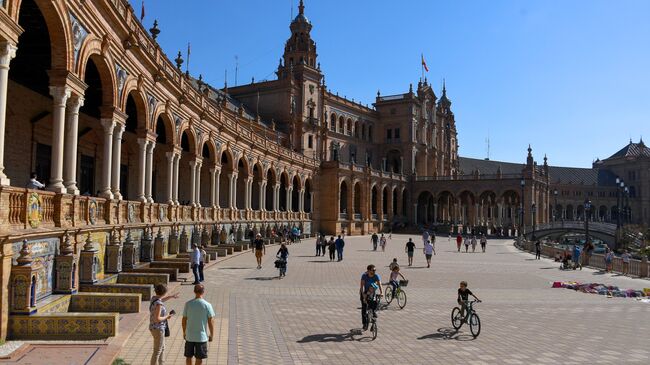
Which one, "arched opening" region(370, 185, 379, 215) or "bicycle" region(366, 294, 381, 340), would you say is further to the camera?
"arched opening" region(370, 185, 379, 215)

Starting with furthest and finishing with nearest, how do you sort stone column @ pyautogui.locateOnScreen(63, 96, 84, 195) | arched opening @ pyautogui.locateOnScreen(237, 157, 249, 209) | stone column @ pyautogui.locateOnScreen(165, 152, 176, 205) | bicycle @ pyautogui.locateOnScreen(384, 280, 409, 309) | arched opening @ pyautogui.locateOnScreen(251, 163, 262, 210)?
arched opening @ pyautogui.locateOnScreen(251, 163, 262, 210) → arched opening @ pyautogui.locateOnScreen(237, 157, 249, 209) → stone column @ pyautogui.locateOnScreen(165, 152, 176, 205) → bicycle @ pyautogui.locateOnScreen(384, 280, 409, 309) → stone column @ pyautogui.locateOnScreen(63, 96, 84, 195)

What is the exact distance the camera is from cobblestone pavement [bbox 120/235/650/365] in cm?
1025

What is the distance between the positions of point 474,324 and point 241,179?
33.6m

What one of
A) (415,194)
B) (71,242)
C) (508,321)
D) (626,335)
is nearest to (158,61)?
(71,242)

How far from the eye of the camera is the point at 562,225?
219 ft

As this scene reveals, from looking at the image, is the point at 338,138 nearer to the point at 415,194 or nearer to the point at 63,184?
the point at 415,194

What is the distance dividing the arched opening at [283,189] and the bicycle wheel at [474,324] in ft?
129

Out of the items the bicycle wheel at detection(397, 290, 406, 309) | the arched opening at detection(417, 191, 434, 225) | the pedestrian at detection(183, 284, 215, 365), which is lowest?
the bicycle wheel at detection(397, 290, 406, 309)

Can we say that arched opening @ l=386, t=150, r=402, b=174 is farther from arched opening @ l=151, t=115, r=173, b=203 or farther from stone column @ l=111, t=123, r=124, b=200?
stone column @ l=111, t=123, r=124, b=200

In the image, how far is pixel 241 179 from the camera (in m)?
44.0

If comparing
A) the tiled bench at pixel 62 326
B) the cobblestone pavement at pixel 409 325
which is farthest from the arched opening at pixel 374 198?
the tiled bench at pixel 62 326

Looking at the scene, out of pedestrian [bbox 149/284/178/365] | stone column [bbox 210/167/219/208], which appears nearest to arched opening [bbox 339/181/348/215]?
stone column [bbox 210/167/219/208]

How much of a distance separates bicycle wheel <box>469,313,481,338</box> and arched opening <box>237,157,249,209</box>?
1136 inches

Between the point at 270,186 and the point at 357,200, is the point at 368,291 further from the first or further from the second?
the point at 357,200
